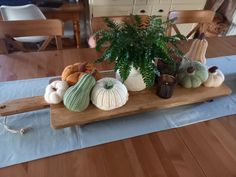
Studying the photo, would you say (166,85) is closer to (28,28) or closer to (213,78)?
(213,78)

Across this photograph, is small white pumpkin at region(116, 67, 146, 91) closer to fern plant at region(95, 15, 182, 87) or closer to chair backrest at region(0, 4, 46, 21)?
fern plant at region(95, 15, 182, 87)

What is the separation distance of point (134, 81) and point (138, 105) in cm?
9

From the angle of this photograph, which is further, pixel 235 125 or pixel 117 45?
pixel 235 125

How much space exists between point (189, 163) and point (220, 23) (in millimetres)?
2394

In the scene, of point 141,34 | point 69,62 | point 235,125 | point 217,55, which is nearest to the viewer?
point 141,34

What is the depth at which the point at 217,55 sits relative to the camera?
45.6 inches

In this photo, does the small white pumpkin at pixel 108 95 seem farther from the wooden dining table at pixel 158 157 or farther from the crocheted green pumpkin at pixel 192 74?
the crocheted green pumpkin at pixel 192 74

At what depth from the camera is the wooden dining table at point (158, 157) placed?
1.84ft

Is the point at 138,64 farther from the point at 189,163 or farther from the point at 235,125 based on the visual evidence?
the point at 235,125

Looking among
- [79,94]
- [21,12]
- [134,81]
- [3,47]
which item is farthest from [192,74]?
[21,12]

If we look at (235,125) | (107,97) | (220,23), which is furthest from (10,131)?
(220,23)

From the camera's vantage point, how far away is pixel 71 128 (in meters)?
0.68

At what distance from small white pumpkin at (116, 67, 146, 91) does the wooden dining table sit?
184mm

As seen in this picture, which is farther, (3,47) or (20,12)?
(20,12)
